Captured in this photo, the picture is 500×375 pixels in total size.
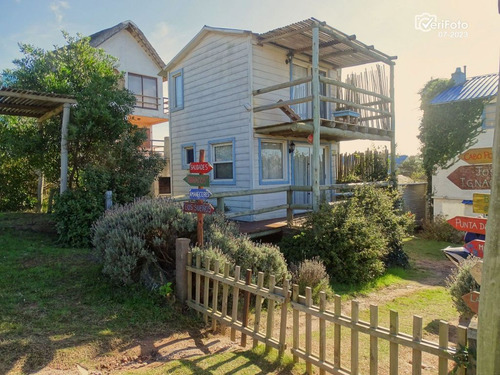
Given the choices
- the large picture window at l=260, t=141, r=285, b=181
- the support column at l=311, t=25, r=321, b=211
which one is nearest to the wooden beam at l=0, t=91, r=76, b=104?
the large picture window at l=260, t=141, r=285, b=181

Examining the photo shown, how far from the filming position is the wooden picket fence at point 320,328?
10.2 feet

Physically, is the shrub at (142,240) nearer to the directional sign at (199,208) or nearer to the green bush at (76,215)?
the directional sign at (199,208)

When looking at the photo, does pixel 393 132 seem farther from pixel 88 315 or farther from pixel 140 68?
pixel 140 68

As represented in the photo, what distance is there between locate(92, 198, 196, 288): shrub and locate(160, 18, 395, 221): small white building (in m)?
4.31

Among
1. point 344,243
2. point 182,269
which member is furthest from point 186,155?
point 182,269

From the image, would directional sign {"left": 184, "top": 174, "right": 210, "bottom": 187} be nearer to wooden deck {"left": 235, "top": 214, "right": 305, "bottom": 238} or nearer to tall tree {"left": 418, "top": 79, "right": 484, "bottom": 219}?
wooden deck {"left": 235, "top": 214, "right": 305, "bottom": 238}

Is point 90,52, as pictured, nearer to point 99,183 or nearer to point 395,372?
point 99,183

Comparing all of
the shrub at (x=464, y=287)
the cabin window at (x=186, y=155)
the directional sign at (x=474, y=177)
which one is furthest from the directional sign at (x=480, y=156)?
the cabin window at (x=186, y=155)

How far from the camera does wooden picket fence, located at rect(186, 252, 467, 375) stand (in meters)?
3.09

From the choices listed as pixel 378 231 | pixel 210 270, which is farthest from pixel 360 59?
pixel 210 270

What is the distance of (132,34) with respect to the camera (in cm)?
2245

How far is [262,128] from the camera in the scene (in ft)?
35.7

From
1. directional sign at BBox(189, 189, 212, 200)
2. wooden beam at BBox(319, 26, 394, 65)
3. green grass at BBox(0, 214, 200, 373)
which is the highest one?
wooden beam at BBox(319, 26, 394, 65)

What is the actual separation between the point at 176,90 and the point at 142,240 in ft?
31.6
